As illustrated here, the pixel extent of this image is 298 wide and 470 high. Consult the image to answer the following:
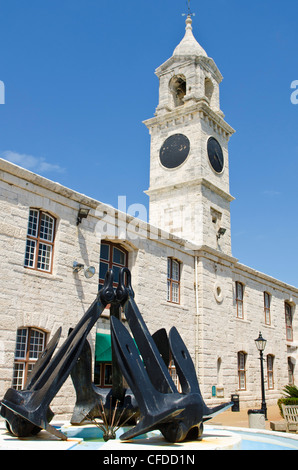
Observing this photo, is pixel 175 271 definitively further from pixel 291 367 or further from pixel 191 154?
pixel 291 367

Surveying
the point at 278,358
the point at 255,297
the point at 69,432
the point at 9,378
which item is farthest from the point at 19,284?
the point at 278,358

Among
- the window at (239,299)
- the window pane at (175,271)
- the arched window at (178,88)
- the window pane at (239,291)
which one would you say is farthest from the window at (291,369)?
the arched window at (178,88)

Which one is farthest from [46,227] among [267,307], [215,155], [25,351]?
[267,307]

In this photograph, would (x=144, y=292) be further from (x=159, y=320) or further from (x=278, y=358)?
(x=278, y=358)

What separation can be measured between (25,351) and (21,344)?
0.79ft

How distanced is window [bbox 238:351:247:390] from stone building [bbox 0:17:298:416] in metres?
0.06

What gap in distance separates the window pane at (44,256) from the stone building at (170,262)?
0.11 feet

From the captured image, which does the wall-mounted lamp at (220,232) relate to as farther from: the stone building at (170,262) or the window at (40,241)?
the window at (40,241)

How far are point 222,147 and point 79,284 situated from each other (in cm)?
1480

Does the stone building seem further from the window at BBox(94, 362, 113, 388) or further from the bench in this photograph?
the bench

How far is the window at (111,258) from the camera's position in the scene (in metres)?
16.1

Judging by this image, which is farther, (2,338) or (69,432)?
(2,338)

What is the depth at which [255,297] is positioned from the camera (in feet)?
83.4

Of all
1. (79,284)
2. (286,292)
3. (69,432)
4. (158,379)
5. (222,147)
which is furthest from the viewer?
(286,292)
